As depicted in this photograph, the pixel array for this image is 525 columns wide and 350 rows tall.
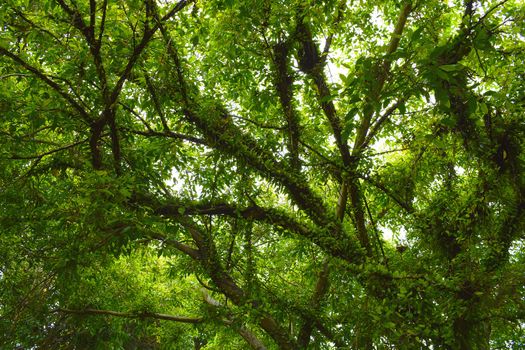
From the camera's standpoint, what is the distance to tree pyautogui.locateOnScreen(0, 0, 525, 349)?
3.22 m

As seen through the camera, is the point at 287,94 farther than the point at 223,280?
No

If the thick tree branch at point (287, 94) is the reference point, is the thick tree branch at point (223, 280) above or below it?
below

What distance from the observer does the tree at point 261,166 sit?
3.22m

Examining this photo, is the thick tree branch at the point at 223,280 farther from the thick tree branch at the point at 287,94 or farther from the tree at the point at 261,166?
the thick tree branch at the point at 287,94

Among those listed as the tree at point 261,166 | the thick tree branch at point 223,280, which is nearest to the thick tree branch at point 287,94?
the tree at point 261,166

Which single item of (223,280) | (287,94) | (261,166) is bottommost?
(223,280)

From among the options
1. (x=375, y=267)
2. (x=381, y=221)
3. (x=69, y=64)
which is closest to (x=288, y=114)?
(x=375, y=267)

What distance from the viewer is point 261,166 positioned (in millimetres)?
4523

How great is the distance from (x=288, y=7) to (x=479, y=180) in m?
2.35

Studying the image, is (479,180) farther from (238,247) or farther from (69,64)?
(69,64)

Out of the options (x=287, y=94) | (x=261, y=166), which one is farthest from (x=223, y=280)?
(x=287, y=94)

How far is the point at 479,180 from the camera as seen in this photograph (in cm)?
376

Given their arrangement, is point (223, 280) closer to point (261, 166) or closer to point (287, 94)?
point (261, 166)

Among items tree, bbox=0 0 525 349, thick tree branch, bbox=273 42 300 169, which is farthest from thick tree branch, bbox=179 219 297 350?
thick tree branch, bbox=273 42 300 169
